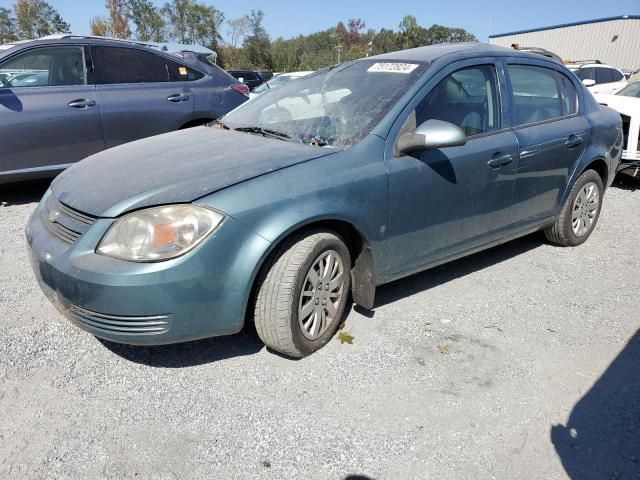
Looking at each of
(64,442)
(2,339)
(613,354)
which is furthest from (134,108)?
(613,354)

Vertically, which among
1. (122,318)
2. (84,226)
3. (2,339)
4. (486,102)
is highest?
(486,102)

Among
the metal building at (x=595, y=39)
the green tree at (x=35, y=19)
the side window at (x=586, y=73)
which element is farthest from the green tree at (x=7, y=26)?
the side window at (x=586, y=73)

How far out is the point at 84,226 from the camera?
8.42 ft

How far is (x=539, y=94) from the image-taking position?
4.14 m

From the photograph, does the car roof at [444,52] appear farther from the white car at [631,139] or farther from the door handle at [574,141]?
the white car at [631,139]

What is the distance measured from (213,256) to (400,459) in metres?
1.19

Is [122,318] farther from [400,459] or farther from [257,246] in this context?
[400,459]

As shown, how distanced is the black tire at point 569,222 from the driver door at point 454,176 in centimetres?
95

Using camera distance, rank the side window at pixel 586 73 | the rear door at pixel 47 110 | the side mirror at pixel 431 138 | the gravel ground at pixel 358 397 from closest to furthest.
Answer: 1. the gravel ground at pixel 358 397
2. the side mirror at pixel 431 138
3. the rear door at pixel 47 110
4. the side window at pixel 586 73

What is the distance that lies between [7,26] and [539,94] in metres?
48.4

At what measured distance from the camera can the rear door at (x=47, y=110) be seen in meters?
5.31

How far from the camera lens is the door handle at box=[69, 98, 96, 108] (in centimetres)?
559

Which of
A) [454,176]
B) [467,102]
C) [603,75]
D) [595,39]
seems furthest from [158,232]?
[595,39]

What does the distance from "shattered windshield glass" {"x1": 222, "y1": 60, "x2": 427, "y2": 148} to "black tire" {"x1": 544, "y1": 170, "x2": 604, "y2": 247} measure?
1906 millimetres
